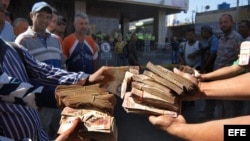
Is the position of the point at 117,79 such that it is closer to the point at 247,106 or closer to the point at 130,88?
the point at 130,88

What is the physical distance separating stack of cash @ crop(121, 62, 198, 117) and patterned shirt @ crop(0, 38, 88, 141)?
451 millimetres

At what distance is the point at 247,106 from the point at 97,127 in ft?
14.2

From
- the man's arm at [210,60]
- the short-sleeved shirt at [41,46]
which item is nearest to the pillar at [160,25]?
the man's arm at [210,60]

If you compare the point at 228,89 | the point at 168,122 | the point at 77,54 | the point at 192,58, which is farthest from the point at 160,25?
the point at 168,122

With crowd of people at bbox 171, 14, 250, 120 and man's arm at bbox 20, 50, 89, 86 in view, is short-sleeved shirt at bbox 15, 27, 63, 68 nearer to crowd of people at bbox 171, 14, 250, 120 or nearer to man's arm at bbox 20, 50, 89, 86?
man's arm at bbox 20, 50, 89, 86

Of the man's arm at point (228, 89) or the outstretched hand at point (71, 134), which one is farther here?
the man's arm at point (228, 89)

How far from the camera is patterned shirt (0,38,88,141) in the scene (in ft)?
5.90

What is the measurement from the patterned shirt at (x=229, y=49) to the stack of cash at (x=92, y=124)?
13.4 ft

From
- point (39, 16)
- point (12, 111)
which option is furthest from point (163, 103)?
point (39, 16)

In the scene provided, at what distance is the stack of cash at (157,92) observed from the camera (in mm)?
1896

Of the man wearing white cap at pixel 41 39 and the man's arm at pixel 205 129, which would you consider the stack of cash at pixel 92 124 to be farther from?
the man wearing white cap at pixel 41 39

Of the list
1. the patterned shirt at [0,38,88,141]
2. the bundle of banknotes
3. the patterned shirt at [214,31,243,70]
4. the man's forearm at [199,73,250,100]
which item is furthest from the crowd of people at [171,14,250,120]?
the bundle of banknotes

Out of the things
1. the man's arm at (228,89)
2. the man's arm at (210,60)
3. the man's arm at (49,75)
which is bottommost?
the man's arm at (210,60)

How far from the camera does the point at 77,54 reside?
4.71 m
